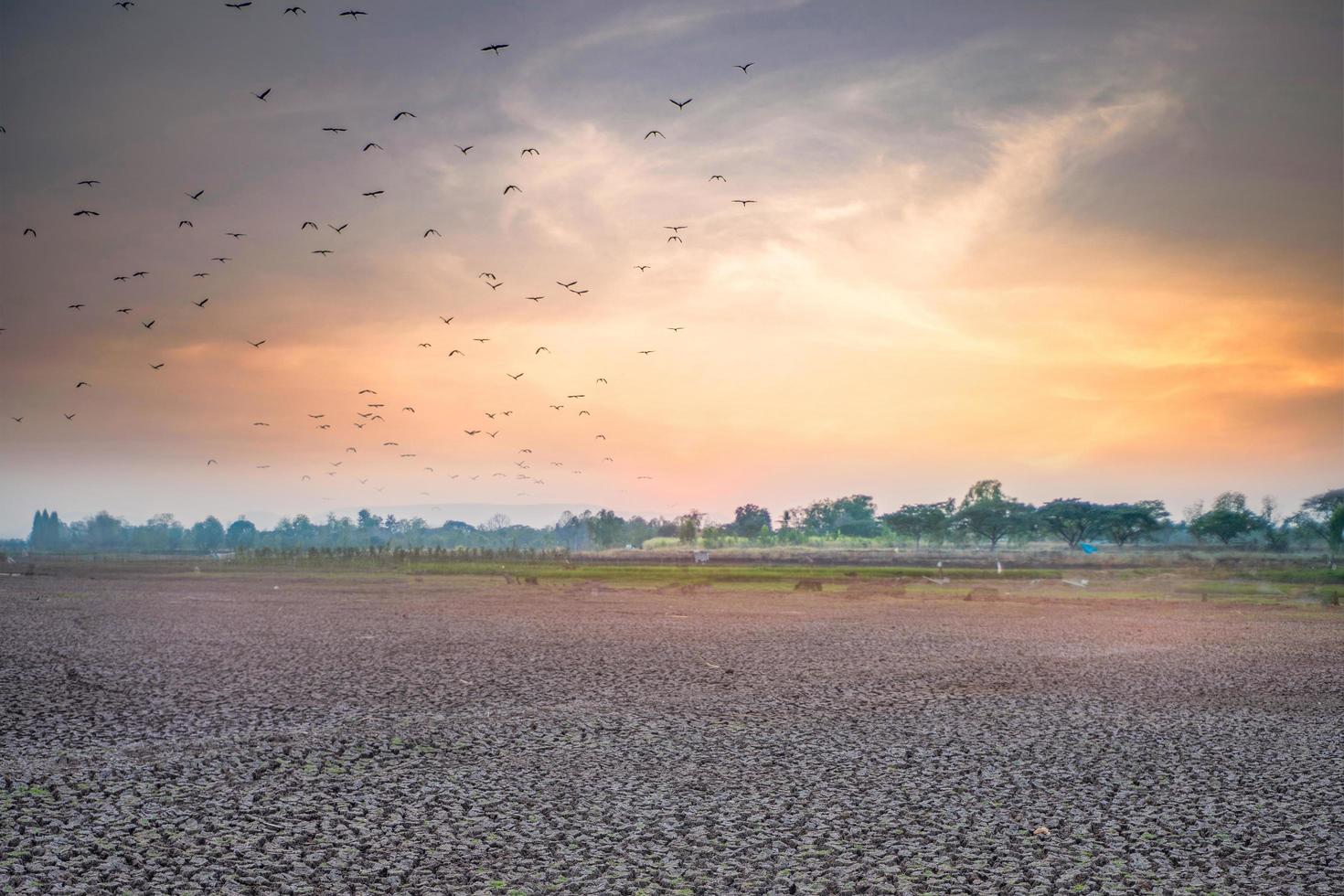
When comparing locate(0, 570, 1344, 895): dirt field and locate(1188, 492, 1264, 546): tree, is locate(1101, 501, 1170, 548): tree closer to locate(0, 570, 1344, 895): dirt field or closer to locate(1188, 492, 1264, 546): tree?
locate(1188, 492, 1264, 546): tree

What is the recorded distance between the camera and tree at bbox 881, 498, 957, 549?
556 feet

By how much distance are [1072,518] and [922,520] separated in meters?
27.6

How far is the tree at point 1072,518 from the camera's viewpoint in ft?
489

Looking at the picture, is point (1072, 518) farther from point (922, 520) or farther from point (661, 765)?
point (661, 765)

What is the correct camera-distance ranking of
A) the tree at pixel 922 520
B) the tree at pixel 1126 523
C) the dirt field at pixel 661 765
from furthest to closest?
the tree at pixel 922 520 < the tree at pixel 1126 523 < the dirt field at pixel 661 765

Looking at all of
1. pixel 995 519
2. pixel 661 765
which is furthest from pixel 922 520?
pixel 661 765

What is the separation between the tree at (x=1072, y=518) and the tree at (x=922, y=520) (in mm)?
18821

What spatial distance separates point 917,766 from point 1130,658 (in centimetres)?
1392

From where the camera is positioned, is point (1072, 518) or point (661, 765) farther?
point (1072, 518)

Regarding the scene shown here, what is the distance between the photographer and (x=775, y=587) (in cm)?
5372

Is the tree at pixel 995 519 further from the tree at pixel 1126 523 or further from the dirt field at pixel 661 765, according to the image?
the dirt field at pixel 661 765

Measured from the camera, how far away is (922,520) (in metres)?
171

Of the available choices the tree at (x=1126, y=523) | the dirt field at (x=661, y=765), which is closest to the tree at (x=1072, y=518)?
the tree at (x=1126, y=523)

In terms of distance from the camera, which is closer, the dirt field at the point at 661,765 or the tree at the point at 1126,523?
the dirt field at the point at 661,765
